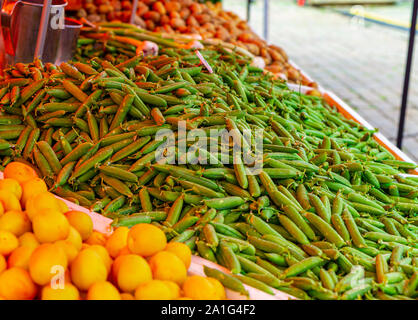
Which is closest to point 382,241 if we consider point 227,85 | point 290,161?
point 290,161

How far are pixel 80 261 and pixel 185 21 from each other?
17.5 ft

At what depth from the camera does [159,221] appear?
2.21m

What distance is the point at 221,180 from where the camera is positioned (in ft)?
7.77

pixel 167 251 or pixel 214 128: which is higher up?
pixel 214 128

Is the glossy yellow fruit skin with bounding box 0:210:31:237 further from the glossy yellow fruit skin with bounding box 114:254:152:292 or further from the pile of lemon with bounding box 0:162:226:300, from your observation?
the glossy yellow fruit skin with bounding box 114:254:152:292

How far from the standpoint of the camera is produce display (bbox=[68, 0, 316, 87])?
Result: 18.5ft

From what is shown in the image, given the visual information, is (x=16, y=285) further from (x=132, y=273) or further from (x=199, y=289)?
(x=199, y=289)

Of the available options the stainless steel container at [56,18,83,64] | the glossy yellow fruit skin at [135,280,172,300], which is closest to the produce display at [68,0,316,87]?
the stainless steel container at [56,18,83,64]

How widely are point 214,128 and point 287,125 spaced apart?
2.35ft


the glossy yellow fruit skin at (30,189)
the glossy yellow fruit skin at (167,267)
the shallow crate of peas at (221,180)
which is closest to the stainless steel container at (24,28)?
the shallow crate of peas at (221,180)

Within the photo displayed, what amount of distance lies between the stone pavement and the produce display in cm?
186

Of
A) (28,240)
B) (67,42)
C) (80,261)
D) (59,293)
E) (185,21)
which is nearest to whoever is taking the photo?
(59,293)

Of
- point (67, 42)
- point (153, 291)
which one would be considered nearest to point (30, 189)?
point (153, 291)
